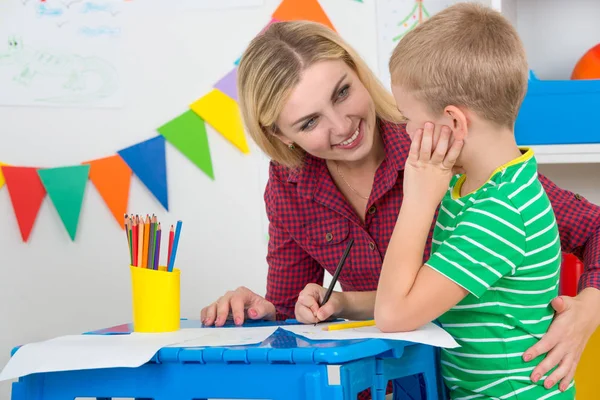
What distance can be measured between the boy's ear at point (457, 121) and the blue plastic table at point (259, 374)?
267 millimetres

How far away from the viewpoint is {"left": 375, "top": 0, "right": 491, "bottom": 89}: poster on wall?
212 cm

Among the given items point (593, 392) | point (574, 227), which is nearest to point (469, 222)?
point (574, 227)

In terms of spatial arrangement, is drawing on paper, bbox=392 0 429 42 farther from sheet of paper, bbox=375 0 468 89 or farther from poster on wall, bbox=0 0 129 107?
poster on wall, bbox=0 0 129 107

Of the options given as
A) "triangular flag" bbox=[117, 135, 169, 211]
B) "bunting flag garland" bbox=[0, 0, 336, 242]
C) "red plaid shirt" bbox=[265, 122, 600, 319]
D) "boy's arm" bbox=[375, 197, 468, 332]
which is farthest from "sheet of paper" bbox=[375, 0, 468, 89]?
"boy's arm" bbox=[375, 197, 468, 332]

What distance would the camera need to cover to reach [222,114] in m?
2.18

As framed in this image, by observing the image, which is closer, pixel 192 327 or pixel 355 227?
pixel 192 327

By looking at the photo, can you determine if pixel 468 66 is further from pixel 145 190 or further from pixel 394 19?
pixel 145 190

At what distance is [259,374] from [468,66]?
0.45 m

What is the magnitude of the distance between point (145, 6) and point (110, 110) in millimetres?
312

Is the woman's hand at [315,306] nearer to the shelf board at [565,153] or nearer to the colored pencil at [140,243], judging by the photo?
the colored pencil at [140,243]

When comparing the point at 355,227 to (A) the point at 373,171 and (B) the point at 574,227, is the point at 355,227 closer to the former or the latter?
(A) the point at 373,171

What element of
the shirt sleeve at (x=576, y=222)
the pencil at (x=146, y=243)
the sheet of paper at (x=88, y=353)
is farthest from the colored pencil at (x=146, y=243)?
the shirt sleeve at (x=576, y=222)

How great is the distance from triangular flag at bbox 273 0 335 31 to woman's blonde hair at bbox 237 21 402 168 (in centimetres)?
78

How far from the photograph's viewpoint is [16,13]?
2.17 metres
